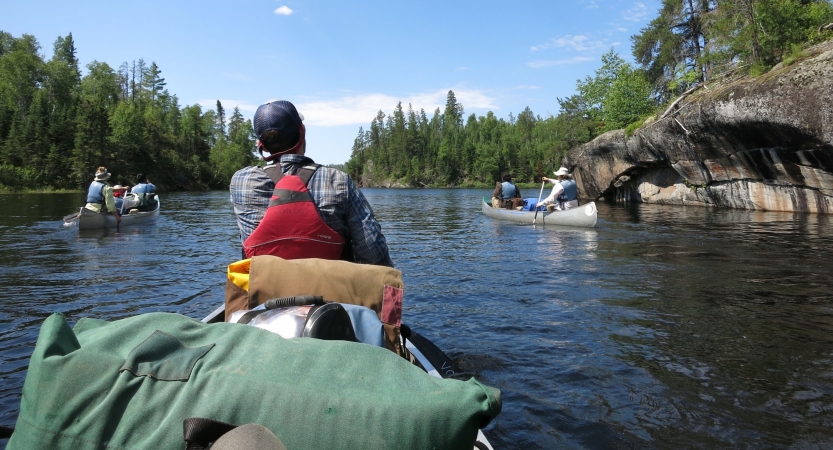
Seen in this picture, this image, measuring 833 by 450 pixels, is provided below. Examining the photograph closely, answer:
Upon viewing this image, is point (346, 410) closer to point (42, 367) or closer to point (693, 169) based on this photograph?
point (42, 367)

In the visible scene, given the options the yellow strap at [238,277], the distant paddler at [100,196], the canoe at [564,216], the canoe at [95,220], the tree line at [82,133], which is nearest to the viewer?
the yellow strap at [238,277]

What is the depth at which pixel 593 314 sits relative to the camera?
6.96 meters

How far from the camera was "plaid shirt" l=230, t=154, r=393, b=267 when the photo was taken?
3104 mm

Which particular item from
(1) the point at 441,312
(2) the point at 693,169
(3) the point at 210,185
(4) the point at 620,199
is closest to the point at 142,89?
(3) the point at 210,185

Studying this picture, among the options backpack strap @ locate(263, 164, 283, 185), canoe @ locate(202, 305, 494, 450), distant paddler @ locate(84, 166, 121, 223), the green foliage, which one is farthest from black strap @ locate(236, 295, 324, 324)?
the green foliage

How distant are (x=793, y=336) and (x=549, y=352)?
2.60 meters

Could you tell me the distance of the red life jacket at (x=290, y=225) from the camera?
301 centimetres

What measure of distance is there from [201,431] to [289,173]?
2.04 meters

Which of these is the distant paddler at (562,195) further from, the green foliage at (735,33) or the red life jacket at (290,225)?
the red life jacket at (290,225)

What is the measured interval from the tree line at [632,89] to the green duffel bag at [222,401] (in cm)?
2115

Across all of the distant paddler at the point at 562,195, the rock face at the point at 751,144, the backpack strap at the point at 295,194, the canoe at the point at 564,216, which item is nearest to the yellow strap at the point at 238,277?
the backpack strap at the point at 295,194

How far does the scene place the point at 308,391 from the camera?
1.46m

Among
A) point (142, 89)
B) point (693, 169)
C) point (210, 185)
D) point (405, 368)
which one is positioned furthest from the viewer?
point (142, 89)

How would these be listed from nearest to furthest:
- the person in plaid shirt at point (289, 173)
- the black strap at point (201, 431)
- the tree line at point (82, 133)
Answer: the black strap at point (201, 431), the person in plaid shirt at point (289, 173), the tree line at point (82, 133)
